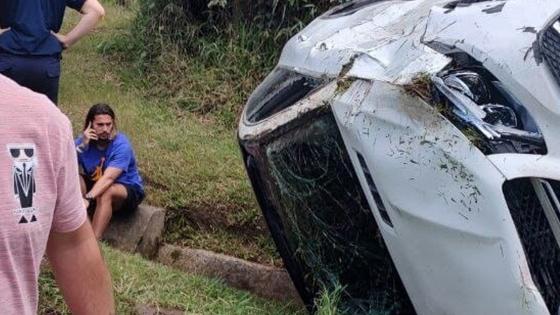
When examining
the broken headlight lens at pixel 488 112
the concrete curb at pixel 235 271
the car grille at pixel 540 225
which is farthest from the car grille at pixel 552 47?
the concrete curb at pixel 235 271

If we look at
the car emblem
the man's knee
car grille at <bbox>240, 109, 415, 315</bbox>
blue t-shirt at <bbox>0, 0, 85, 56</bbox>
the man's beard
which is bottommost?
the man's knee

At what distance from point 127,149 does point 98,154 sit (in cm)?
21

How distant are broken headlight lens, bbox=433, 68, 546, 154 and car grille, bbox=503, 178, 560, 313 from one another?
109 millimetres

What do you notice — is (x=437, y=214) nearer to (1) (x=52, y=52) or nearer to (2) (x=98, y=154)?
(1) (x=52, y=52)

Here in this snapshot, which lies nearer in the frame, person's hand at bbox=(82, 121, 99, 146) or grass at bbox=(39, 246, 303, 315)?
grass at bbox=(39, 246, 303, 315)

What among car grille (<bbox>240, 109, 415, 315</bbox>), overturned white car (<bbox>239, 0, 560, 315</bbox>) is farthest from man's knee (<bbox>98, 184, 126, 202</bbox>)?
overturned white car (<bbox>239, 0, 560, 315</bbox>)

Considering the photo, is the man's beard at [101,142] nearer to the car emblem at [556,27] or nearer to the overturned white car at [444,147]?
the overturned white car at [444,147]

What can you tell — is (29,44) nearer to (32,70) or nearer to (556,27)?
(32,70)

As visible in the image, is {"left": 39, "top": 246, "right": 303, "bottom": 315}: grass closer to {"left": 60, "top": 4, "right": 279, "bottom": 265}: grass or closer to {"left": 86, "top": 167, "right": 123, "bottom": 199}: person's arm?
{"left": 86, "top": 167, "right": 123, "bottom": 199}: person's arm

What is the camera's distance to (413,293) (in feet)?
9.73

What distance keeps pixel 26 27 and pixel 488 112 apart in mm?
2735

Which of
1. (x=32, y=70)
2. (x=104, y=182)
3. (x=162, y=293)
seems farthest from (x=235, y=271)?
(x=32, y=70)

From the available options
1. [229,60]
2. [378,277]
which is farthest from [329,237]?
[229,60]

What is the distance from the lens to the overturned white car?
2654 millimetres
